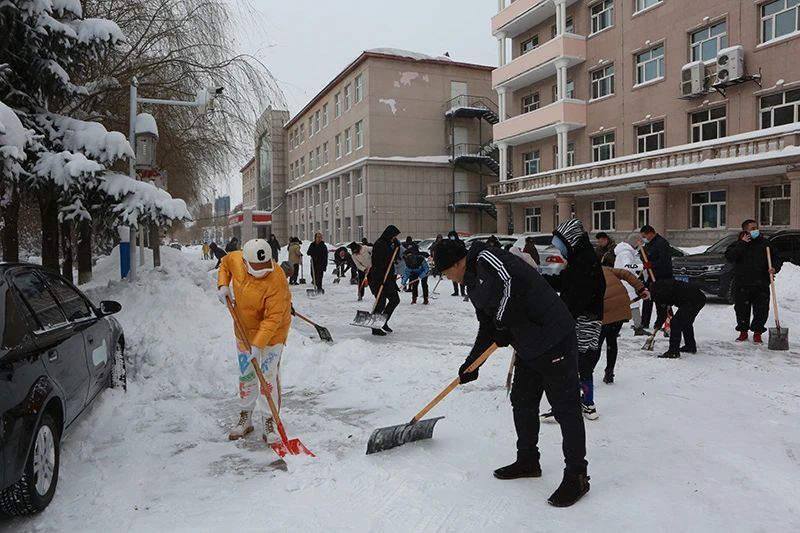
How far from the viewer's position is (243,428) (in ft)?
15.2

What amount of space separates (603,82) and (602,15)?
10.2 ft

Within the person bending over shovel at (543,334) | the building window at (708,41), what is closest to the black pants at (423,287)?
the person bending over shovel at (543,334)

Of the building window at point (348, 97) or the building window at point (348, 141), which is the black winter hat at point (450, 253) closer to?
the building window at point (348, 141)

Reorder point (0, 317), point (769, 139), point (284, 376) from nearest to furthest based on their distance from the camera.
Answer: point (0, 317), point (284, 376), point (769, 139)

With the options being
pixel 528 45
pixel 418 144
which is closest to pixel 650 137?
pixel 528 45

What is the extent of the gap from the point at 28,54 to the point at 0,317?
5224mm

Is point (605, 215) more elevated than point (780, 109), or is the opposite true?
point (780, 109)

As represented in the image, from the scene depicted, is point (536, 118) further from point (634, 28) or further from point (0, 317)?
point (0, 317)

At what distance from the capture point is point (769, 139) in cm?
1805

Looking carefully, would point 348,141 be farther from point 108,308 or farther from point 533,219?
point 108,308

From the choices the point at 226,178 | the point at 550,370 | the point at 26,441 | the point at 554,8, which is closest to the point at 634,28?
the point at 554,8

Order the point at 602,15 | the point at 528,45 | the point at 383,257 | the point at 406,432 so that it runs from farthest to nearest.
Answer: the point at 528,45 → the point at 602,15 → the point at 383,257 → the point at 406,432

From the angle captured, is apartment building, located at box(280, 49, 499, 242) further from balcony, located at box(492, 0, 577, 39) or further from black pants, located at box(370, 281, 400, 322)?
black pants, located at box(370, 281, 400, 322)

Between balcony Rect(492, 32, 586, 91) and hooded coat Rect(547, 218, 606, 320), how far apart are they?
80.4ft
